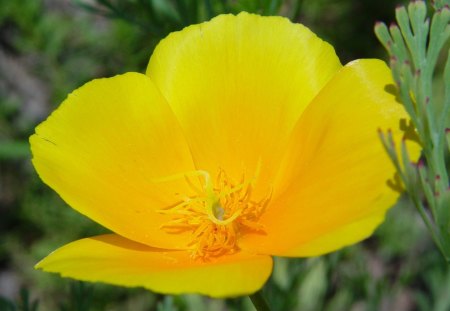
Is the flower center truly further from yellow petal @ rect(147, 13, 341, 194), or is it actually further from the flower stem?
the flower stem

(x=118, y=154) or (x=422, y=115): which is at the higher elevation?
(x=422, y=115)

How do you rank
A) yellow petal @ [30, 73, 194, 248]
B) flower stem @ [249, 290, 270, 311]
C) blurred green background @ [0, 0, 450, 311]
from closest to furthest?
flower stem @ [249, 290, 270, 311] < yellow petal @ [30, 73, 194, 248] < blurred green background @ [0, 0, 450, 311]

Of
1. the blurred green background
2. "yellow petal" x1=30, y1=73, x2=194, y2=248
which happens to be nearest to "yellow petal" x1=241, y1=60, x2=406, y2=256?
"yellow petal" x1=30, y1=73, x2=194, y2=248

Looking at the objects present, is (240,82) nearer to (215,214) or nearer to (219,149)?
(219,149)

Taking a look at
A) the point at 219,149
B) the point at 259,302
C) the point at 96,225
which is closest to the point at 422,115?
the point at 259,302

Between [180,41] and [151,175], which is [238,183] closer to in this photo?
[151,175]

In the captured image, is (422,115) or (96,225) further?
(96,225)

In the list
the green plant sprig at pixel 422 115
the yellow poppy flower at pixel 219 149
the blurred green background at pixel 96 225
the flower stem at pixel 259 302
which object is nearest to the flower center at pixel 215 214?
the yellow poppy flower at pixel 219 149
